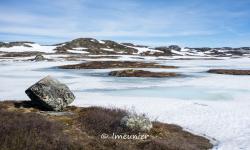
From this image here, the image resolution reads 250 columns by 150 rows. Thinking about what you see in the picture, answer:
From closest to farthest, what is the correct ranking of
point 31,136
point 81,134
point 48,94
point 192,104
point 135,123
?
point 31,136 < point 81,134 < point 135,123 < point 48,94 < point 192,104

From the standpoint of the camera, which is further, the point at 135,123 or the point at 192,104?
the point at 192,104

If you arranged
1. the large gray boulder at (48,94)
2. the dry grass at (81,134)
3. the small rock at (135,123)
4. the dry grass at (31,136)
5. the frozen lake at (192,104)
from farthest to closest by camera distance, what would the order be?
the large gray boulder at (48,94) < the frozen lake at (192,104) < the small rock at (135,123) < the dry grass at (81,134) < the dry grass at (31,136)

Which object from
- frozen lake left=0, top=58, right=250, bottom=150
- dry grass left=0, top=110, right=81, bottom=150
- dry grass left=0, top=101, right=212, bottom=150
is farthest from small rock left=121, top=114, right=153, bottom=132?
frozen lake left=0, top=58, right=250, bottom=150

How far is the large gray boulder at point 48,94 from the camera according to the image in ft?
59.6

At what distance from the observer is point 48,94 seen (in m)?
18.2

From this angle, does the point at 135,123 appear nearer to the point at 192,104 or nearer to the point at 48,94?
the point at 48,94

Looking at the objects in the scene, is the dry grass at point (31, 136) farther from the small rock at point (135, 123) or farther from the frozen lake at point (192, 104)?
the frozen lake at point (192, 104)

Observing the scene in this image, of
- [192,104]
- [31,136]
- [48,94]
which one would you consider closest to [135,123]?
[31,136]

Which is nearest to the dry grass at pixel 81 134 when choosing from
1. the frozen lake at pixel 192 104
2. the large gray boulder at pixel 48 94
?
the large gray boulder at pixel 48 94

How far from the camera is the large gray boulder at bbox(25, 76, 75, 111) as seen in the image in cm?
1816

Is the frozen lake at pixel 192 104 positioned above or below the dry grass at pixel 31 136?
below

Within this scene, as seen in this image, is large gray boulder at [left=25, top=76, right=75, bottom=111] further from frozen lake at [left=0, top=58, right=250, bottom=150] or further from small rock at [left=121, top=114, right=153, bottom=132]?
small rock at [left=121, top=114, right=153, bottom=132]

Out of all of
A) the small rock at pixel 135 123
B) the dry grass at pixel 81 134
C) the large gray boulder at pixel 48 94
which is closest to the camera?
the dry grass at pixel 81 134

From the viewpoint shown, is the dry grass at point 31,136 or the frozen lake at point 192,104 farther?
the frozen lake at point 192,104
